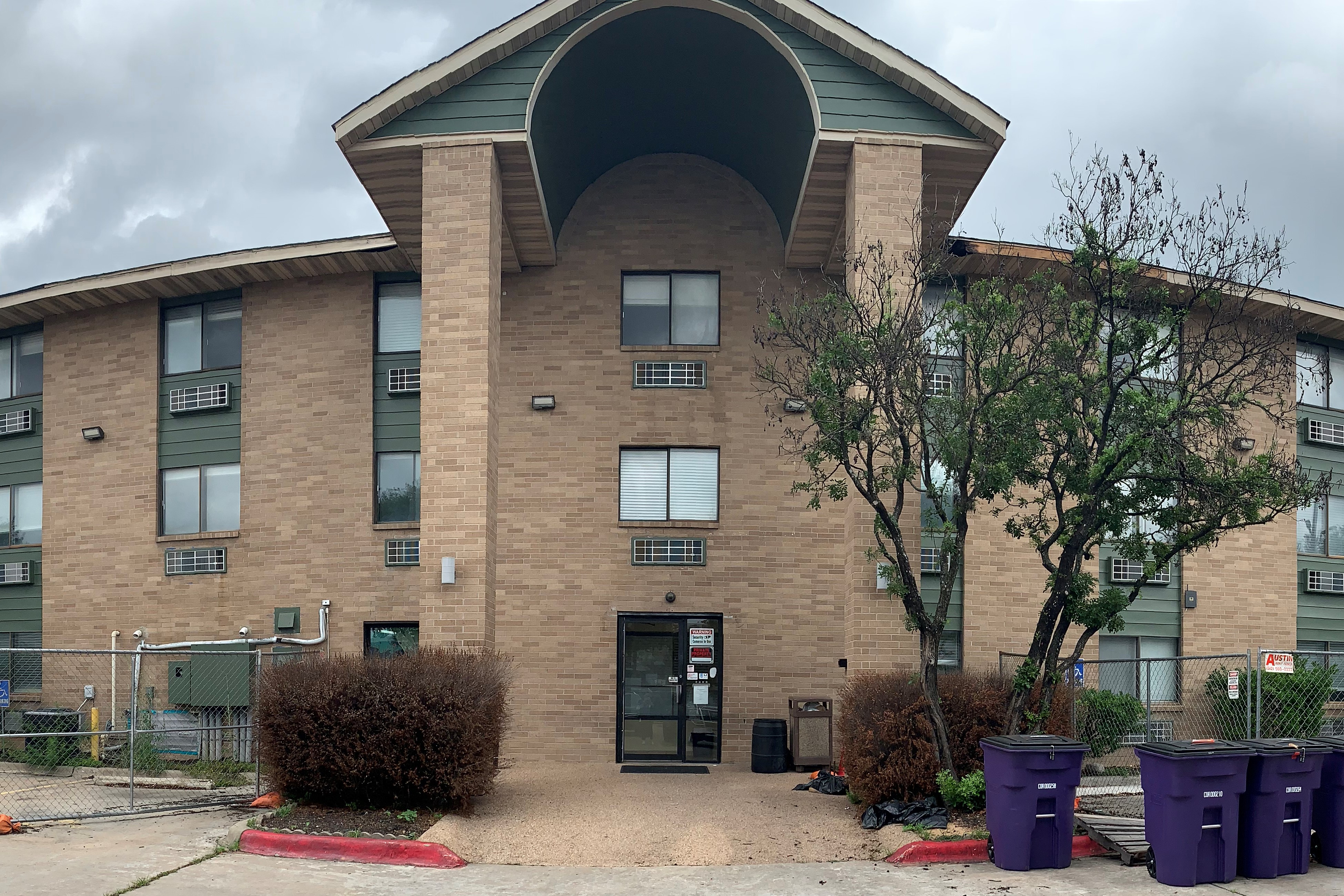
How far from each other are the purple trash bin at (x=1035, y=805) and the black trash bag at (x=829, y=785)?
11.9 ft

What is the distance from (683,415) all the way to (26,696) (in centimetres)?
1290

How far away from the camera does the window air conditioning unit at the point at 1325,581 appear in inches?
803

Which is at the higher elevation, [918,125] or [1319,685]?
[918,125]

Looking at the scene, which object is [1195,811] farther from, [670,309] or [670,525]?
[670,309]

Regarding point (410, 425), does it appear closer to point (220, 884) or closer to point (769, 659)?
point (769, 659)

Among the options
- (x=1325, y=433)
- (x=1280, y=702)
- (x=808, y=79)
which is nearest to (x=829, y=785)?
(x=1280, y=702)

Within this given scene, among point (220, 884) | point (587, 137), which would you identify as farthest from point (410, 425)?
point (220, 884)

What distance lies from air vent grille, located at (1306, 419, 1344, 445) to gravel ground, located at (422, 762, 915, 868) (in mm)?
12329

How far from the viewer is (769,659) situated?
1792cm

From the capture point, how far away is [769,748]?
16766mm

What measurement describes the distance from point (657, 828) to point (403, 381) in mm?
9788

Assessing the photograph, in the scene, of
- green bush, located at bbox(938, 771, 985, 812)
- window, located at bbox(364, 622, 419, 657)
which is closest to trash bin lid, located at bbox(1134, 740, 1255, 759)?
green bush, located at bbox(938, 771, 985, 812)

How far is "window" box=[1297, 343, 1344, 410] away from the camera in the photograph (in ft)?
68.4

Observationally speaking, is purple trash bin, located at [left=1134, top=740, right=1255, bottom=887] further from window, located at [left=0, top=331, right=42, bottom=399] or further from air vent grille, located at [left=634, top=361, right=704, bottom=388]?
window, located at [left=0, top=331, right=42, bottom=399]
